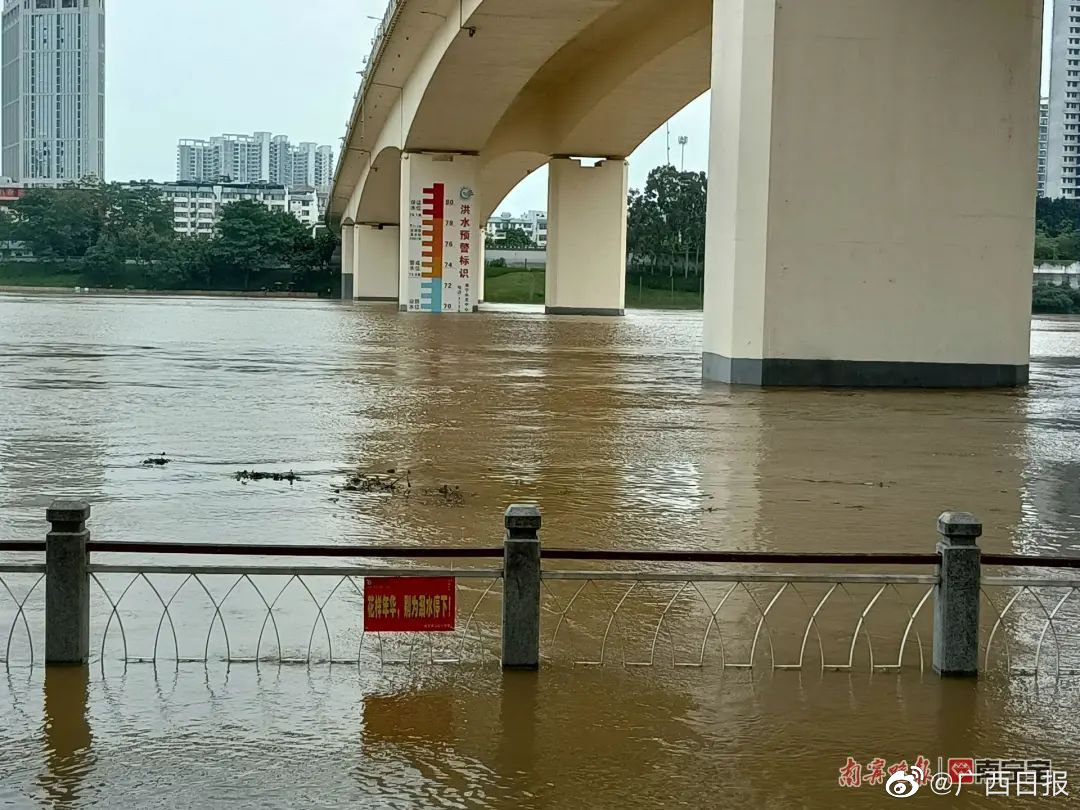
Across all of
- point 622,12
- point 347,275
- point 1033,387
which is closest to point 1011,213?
point 1033,387

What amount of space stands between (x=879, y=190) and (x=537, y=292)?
83071 millimetres

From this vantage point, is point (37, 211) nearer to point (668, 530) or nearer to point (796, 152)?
point (796, 152)

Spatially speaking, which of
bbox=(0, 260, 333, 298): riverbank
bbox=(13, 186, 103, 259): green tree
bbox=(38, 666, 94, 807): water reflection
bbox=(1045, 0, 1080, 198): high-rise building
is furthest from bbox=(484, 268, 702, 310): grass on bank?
bbox=(38, 666, 94, 807): water reflection

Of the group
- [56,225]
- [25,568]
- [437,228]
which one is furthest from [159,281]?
[25,568]

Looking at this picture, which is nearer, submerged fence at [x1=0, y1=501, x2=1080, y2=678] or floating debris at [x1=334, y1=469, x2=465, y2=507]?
submerged fence at [x1=0, y1=501, x2=1080, y2=678]

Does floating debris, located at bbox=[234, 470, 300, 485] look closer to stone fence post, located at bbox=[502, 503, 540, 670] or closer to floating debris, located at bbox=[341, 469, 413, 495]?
floating debris, located at bbox=[341, 469, 413, 495]

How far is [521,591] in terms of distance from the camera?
5.13m

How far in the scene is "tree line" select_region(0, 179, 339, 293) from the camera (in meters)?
107

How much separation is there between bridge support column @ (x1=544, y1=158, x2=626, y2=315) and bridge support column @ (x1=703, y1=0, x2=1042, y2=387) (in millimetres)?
35594

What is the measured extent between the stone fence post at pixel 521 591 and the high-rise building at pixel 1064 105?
271 ft

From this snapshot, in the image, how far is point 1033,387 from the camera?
19.3m

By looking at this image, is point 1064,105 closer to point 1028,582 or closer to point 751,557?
point 1028,582

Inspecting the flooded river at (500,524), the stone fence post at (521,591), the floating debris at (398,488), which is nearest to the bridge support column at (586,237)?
the flooded river at (500,524)

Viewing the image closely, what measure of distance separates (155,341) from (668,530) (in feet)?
70.2
